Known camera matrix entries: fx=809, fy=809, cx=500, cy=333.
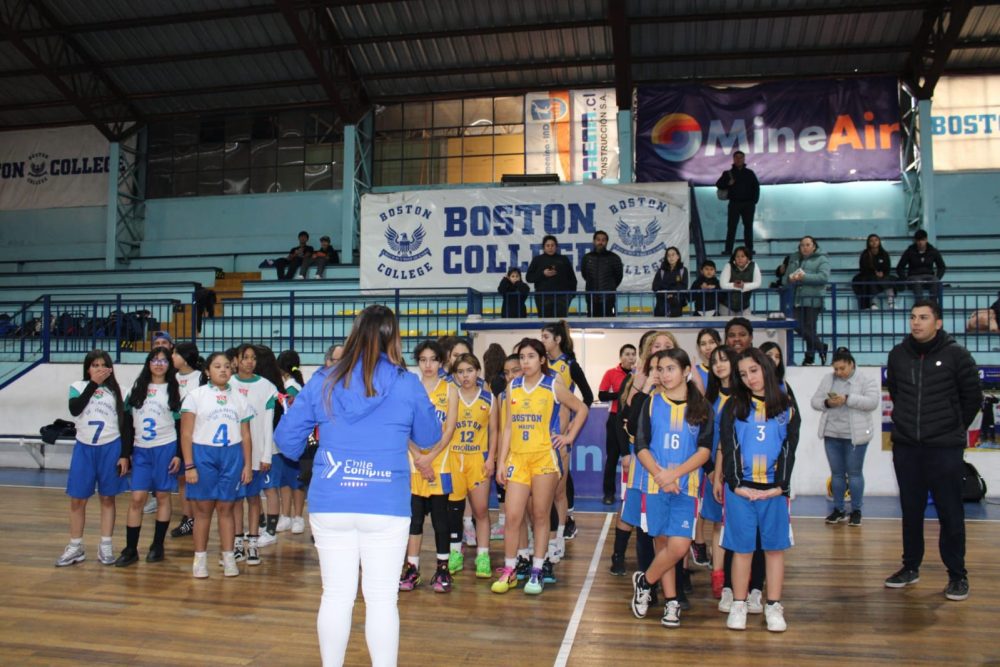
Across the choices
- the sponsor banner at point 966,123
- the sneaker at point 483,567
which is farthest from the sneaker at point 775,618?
the sponsor banner at point 966,123

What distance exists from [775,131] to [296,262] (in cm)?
1022

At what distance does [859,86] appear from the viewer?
16.4 meters

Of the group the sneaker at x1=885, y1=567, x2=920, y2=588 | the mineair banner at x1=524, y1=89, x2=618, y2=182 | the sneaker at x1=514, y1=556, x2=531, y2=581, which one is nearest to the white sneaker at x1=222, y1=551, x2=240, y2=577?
the sneaker at x1=514, y1=556, x2=531, y2=581

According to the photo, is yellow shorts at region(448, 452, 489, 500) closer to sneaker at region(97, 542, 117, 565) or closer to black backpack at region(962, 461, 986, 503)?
sneaker at region(97, 542, 117, 565)

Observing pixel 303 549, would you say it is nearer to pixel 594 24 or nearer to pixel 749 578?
pixel 749 578

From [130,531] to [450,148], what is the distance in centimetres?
1364

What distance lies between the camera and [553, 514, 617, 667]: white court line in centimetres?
417

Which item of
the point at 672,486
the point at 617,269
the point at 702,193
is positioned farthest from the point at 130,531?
the point at 702,193

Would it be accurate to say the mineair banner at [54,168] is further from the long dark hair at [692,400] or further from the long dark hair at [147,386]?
the long dark hair at [692,400]

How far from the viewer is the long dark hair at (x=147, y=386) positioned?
20.4 ft

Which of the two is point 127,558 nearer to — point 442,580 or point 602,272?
point 442,580

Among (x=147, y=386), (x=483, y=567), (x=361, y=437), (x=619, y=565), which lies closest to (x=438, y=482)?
(x=483, y=567)

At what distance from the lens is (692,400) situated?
186 inches

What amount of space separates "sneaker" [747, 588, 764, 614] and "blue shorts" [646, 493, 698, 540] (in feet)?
2.25
